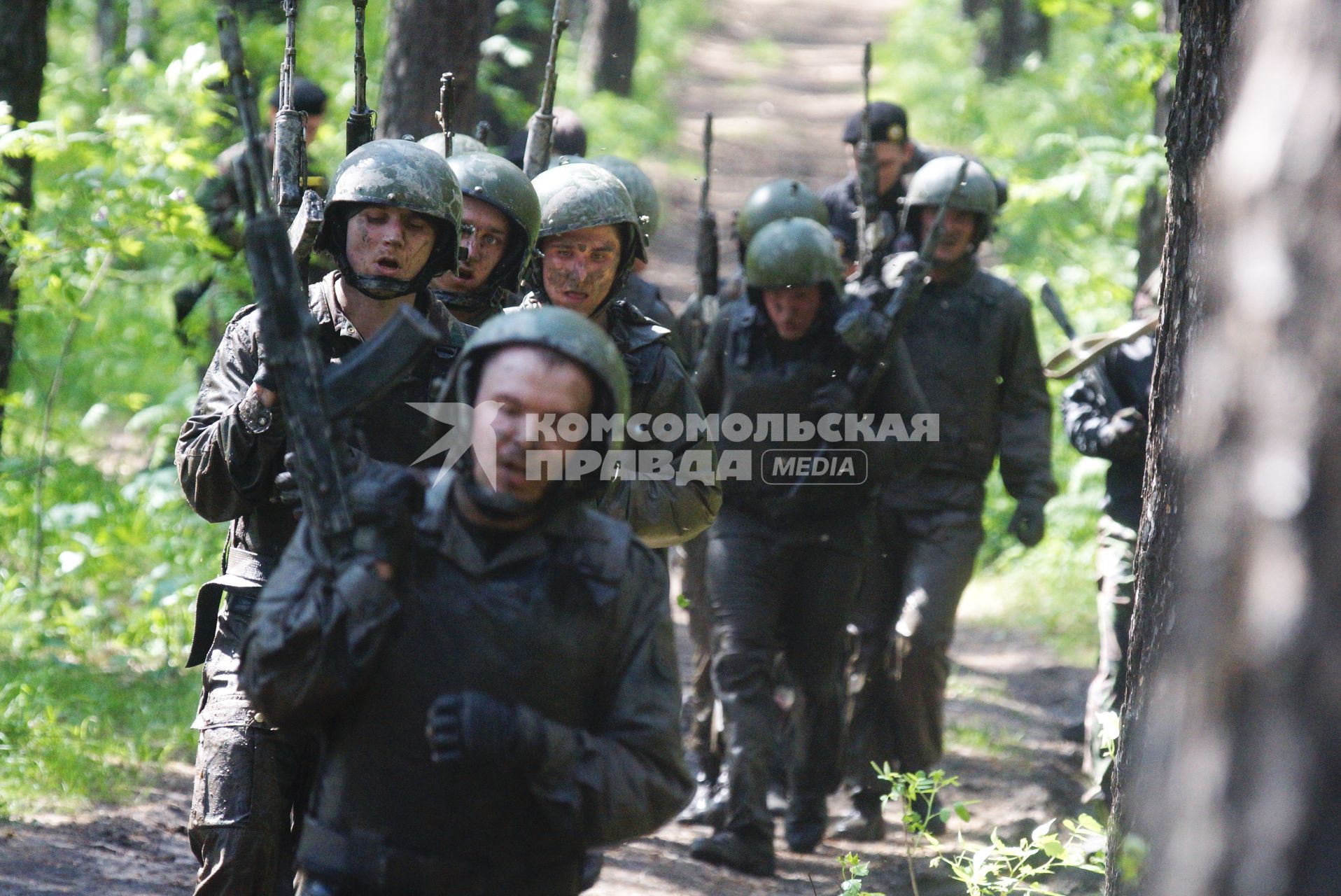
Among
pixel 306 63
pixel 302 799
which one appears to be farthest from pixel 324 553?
pixel 306 63

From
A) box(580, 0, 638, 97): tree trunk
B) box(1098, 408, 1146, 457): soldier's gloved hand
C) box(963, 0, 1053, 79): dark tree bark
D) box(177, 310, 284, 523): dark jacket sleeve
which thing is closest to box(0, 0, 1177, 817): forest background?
box(177, 310, 284, 523): dark jacket sleeve

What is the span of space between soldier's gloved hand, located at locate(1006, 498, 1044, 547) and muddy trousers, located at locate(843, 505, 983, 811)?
187 mm

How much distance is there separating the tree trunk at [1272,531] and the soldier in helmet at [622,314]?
281cm

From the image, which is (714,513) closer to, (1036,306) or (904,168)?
(904,168)

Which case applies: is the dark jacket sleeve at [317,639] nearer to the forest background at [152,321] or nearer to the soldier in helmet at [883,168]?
the forest background at [152,321]

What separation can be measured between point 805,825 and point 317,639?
178 inches

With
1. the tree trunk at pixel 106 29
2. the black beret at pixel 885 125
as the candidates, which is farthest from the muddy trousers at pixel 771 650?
the tree trunk at pixel 106 29

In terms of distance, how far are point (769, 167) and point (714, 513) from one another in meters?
18.1

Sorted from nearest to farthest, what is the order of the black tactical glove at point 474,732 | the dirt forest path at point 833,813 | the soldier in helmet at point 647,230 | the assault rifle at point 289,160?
1. the black tactical glove at point 474,732
2. the assault rifle at point 289,160
3. the dirt forest path at point 833,813
4. the soldier in helmet at point 647,230

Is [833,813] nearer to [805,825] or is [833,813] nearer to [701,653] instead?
[805,825]

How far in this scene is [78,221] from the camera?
7.73 m

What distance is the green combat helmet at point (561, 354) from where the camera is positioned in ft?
9.66

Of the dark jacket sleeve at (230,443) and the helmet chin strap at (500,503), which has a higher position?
the dark jacket sleeve at (230,443)

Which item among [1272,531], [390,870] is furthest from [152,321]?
[1272,531]
